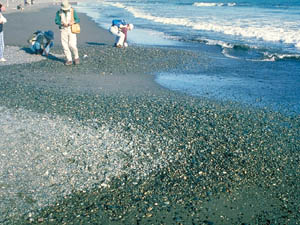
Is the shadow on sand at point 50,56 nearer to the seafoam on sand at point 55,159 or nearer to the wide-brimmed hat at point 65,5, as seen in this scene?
the wide-brimmed hat at point 65,5

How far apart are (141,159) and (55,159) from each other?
4.32 ft

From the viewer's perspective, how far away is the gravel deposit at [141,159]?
3.80 m

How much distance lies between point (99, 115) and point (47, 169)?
2177mm

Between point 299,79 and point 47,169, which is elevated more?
point 299,79

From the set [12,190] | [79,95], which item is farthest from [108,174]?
[79,95]

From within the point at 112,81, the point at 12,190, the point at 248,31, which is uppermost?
the point at 248,31

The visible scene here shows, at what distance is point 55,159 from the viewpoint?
477cm

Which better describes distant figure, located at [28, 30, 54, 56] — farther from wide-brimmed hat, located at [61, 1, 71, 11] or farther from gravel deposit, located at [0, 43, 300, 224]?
gravel deposit, located at [0, 43, 300, 224]

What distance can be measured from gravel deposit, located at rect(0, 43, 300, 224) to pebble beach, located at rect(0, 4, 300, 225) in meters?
0.02

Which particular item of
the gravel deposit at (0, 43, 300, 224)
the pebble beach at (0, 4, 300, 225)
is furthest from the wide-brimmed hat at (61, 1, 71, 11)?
the gravel deposit at (0, 43, 300, 224)

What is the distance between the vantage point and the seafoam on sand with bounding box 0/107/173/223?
4.04 metres

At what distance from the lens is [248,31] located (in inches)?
789

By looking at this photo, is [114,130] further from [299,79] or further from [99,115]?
[299,79]

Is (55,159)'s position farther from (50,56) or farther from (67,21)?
(50,56)
